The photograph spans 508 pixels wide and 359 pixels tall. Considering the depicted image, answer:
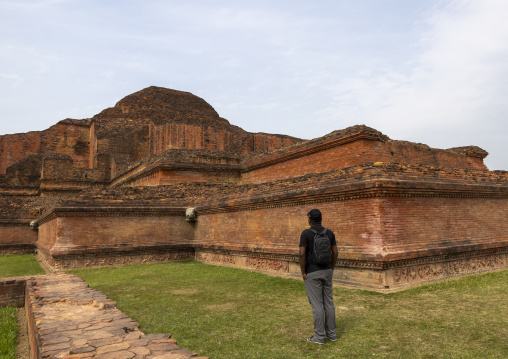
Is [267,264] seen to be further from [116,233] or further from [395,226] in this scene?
[116,233]

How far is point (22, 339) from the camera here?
5.34 metres

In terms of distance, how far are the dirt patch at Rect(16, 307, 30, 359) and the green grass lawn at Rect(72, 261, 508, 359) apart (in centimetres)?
125

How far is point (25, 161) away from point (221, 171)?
19.2m

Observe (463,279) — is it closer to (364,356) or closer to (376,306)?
(376,306)

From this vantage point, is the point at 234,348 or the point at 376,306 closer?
the point at 234,348

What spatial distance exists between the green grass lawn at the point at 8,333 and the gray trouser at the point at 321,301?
3.69 m

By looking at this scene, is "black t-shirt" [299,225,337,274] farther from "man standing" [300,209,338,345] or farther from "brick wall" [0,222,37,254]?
"brick wall" [0,222,37,254]

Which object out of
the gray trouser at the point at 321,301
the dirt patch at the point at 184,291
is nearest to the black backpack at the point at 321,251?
the gray trouser at the point at 321,301

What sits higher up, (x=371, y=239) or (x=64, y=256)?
(x=371, y=239)

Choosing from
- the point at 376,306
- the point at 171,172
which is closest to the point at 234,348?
the point at 376,306

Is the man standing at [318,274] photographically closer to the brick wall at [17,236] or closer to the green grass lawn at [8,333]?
the green grass lawn at [8,333]

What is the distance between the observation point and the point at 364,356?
125 inches

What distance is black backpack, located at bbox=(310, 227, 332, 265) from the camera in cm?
364

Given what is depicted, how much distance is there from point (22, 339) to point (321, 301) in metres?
4.47
